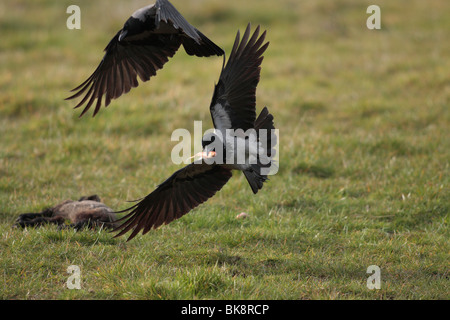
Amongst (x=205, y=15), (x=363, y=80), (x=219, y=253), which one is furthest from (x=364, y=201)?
(x=205, y=15)

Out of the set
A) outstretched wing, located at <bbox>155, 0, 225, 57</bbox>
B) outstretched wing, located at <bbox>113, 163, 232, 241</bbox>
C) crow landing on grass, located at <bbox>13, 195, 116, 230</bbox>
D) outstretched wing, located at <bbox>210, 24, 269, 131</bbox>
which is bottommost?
crow landing on grass, located at <bbox>13, 195, 116, 230</bbox>

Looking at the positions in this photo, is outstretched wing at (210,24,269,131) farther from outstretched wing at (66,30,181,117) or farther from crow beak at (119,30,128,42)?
crow beak at (119,30,128,42)

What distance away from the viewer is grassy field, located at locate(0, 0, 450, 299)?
457 centimetres

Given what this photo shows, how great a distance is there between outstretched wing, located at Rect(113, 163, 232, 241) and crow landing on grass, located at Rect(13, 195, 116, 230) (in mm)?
546

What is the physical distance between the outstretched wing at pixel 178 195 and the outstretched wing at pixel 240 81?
460mm

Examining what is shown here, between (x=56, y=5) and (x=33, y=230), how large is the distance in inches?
374

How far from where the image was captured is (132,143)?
774cm

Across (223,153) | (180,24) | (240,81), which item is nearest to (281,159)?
(223,153)

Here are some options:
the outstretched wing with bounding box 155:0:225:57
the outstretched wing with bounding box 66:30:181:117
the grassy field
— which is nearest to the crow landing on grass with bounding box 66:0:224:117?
the outstretched wing with bounding box 66:30:181:117

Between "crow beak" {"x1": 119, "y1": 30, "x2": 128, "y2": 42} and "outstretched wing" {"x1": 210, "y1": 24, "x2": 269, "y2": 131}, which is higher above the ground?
"crow beak" {"x1": 119, "y1": 30, "x2": 128, "y2": 42}

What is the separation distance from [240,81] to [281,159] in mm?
2445

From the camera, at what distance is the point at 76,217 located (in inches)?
215
